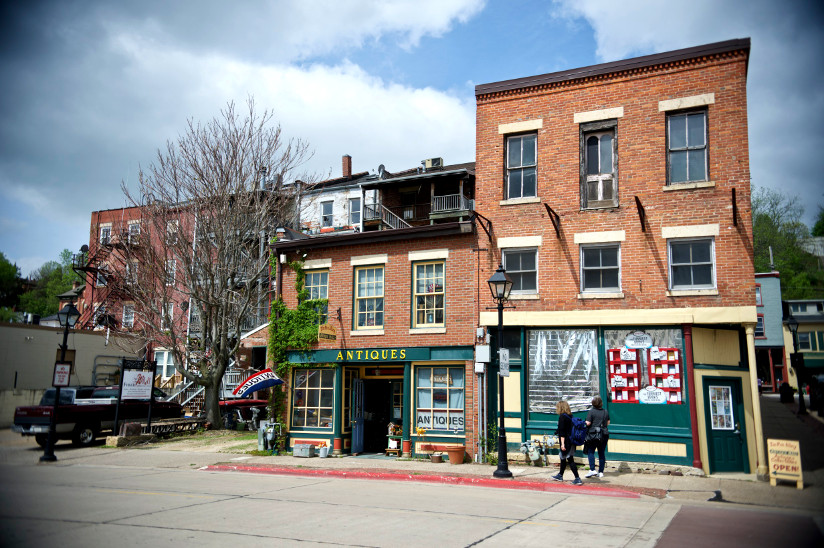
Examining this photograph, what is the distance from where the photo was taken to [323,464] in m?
17.2

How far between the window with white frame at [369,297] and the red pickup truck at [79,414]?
403 inches

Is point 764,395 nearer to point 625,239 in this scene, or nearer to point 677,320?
point 677,320

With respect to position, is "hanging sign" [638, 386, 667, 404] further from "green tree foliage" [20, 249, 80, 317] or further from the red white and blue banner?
"green tree foliage" [20, 249, 80, 317]

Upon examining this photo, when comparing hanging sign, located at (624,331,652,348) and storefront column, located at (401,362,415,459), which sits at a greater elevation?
hanging sign, located at (624,331,652,348)

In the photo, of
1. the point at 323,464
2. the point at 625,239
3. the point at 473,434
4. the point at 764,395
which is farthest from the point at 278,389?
the point at 764,395

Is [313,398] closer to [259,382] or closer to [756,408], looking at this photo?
[259,382]

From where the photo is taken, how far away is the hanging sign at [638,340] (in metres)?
16.1

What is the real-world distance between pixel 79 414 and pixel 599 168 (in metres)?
19.6

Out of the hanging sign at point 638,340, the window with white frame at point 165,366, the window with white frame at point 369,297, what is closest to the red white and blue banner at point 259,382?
the window with white frame at point 369,297

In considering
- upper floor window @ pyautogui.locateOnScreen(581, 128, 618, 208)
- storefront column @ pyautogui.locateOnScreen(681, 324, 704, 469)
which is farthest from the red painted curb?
upper floor window @ pyautogui.locateOnScreen(581, 128, 618, 208)

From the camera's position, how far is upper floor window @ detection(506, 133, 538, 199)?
18266 mm

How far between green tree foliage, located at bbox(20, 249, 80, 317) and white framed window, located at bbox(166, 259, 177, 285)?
36.0 metres

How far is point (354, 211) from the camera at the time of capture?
4197cm

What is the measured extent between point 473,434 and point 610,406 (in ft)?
12.8
